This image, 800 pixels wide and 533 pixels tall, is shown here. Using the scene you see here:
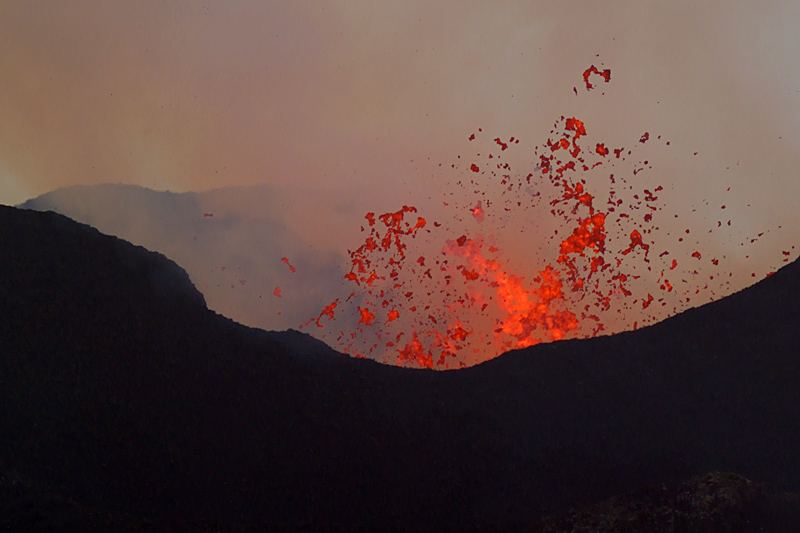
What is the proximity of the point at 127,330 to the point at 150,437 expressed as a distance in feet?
7.27

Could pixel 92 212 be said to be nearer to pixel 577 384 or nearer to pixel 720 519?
pixel 577 384

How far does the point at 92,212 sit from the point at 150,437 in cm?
659

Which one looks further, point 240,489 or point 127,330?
point 127,330

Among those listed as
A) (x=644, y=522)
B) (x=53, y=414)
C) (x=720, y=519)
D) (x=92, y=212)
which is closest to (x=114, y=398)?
(x=53, y=414)

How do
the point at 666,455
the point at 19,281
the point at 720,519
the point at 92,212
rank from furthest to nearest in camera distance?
1. the point at 92,212
2. the point at 19,281
3. the point at 666,455
4. the point at 720,519

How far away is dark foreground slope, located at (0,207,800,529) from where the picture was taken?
10.2 meters

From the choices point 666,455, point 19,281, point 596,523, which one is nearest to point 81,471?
point 19,281

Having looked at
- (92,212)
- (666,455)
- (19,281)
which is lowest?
(666,455)

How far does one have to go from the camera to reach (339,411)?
441 inches

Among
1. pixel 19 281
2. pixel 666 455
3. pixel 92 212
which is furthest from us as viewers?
pixel 92 212

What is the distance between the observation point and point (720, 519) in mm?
9133

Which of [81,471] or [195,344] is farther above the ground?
[195,344]

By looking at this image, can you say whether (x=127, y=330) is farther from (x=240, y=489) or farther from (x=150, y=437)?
(x=240, y=489)

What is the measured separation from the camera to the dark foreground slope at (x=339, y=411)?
10.2 metres
